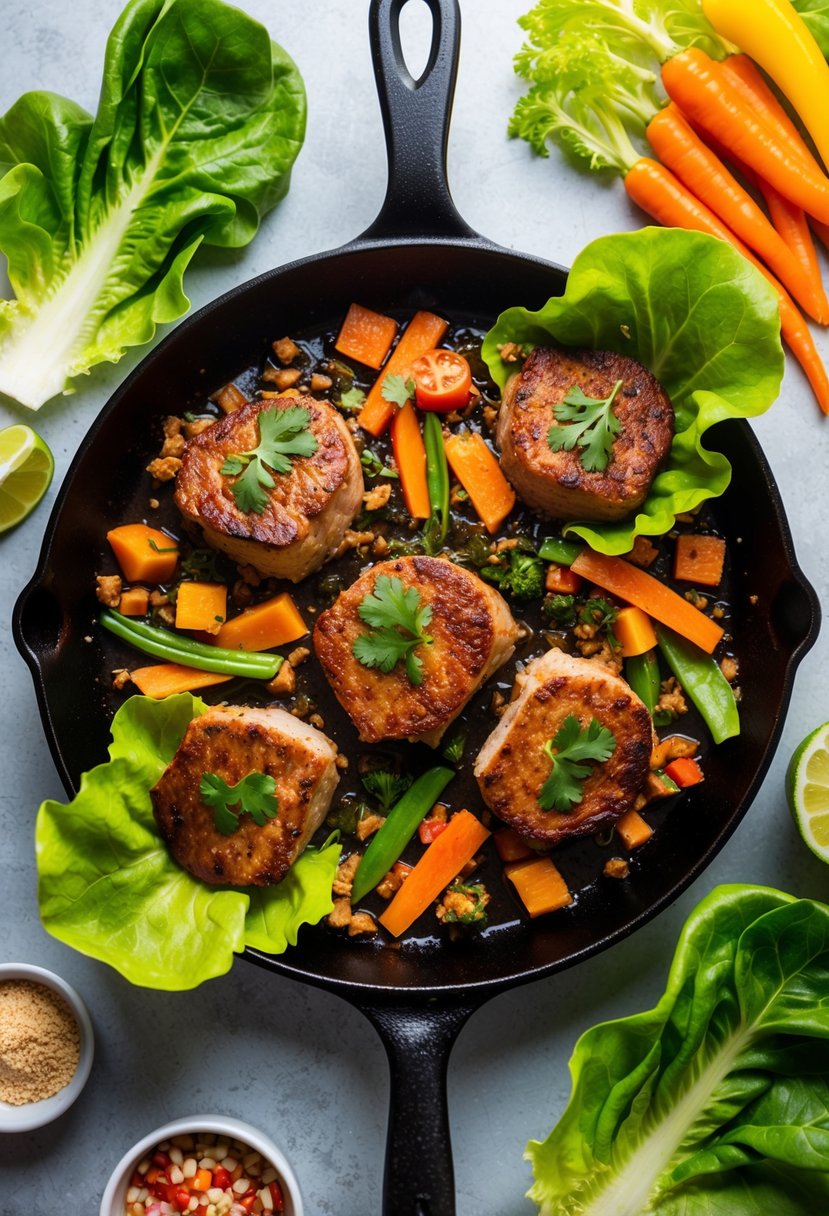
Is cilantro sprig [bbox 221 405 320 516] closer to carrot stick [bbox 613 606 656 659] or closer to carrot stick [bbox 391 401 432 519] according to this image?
carrot stick [bbox 391 401 432 519]

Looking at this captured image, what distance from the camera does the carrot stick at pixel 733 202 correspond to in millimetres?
4762

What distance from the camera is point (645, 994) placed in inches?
185

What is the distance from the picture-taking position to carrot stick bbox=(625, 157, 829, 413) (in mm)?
4746

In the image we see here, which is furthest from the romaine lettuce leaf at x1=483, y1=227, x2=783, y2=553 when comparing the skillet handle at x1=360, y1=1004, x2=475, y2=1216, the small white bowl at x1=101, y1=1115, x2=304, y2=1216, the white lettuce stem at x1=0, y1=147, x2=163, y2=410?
the small white bowl at x1=101, y1=1115, x2=304, y2=1216

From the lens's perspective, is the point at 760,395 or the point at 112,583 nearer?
the point at 760,395

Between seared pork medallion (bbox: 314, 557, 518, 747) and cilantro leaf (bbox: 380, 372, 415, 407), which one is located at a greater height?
cilantro leaf (bbox: 380, 372, 415, 407)

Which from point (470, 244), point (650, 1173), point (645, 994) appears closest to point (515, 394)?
point (470, 244)

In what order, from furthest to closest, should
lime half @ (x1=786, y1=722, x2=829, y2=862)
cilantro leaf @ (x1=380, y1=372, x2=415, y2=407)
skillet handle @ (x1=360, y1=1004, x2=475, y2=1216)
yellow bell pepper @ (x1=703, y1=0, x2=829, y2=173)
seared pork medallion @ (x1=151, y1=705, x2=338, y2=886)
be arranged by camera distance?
cilantro leaf @ (x1=380, y1=372, x2=415, y2=407) → yellow bell pepper @ (x1=703, y1=0, x2=829, y2=173) → lime half @ (x1=786, y1=722, x2=829, y2=862) → seared pork medallion @ (x1=151, y1=705, x2=338, y2=886) → skillet handle @ (x1=360, y1=1004, x2=475, y2=1216)

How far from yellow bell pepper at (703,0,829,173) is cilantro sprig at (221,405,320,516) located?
2.36 meters

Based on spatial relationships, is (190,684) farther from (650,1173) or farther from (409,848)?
(650,1173)

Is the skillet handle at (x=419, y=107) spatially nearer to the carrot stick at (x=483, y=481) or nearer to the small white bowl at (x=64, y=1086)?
the carrot stick at (x=483, y=481)

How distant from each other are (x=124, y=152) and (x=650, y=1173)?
4.61 m

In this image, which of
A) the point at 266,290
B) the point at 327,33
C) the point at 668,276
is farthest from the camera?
the point at 327,33

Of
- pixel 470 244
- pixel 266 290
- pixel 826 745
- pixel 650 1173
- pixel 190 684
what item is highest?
pixel 470 244
